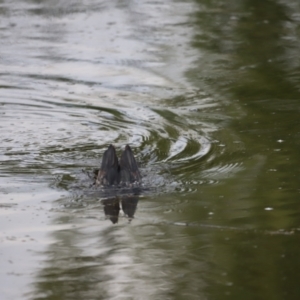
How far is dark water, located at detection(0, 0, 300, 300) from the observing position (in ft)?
16.0

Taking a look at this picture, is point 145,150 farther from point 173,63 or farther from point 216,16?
point 216,16

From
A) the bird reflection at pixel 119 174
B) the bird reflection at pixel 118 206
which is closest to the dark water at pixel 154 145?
the bird reflection at pixel 118 206

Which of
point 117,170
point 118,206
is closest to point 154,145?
point 117,170

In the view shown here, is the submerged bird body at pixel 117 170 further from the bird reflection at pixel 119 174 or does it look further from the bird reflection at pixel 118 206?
the bird reflection at pixel 118 206

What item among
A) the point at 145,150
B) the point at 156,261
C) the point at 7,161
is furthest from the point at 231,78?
the point at 156,261

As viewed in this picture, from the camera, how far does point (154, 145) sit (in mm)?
7676

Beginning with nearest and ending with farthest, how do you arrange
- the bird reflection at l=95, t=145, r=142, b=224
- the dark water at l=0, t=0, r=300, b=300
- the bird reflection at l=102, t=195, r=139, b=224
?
1. the dark water at l=0, t=0, r=300, b=300
2. the bird reflection at l=102, t=195, r=139, b=224
3. the bird reflection at l=95, t=145, r=142, b=224

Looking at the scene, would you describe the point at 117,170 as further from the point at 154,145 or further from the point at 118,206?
the point at 154,145

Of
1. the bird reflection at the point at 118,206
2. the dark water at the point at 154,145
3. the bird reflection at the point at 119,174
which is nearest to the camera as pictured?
the dark water at the point at 154,145

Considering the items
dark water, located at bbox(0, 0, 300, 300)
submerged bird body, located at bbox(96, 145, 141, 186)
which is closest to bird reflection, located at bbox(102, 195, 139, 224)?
dark water, located at bbox(0, 0, 300, 300)

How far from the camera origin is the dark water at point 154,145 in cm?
489

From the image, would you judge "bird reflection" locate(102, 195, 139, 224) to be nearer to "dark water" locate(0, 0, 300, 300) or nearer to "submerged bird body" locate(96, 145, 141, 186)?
"dark water" locate(0, 0, 300, 300)

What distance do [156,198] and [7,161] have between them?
5.53ft

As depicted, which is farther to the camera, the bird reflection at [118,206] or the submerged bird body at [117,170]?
the submerged bird body at [117,170]
